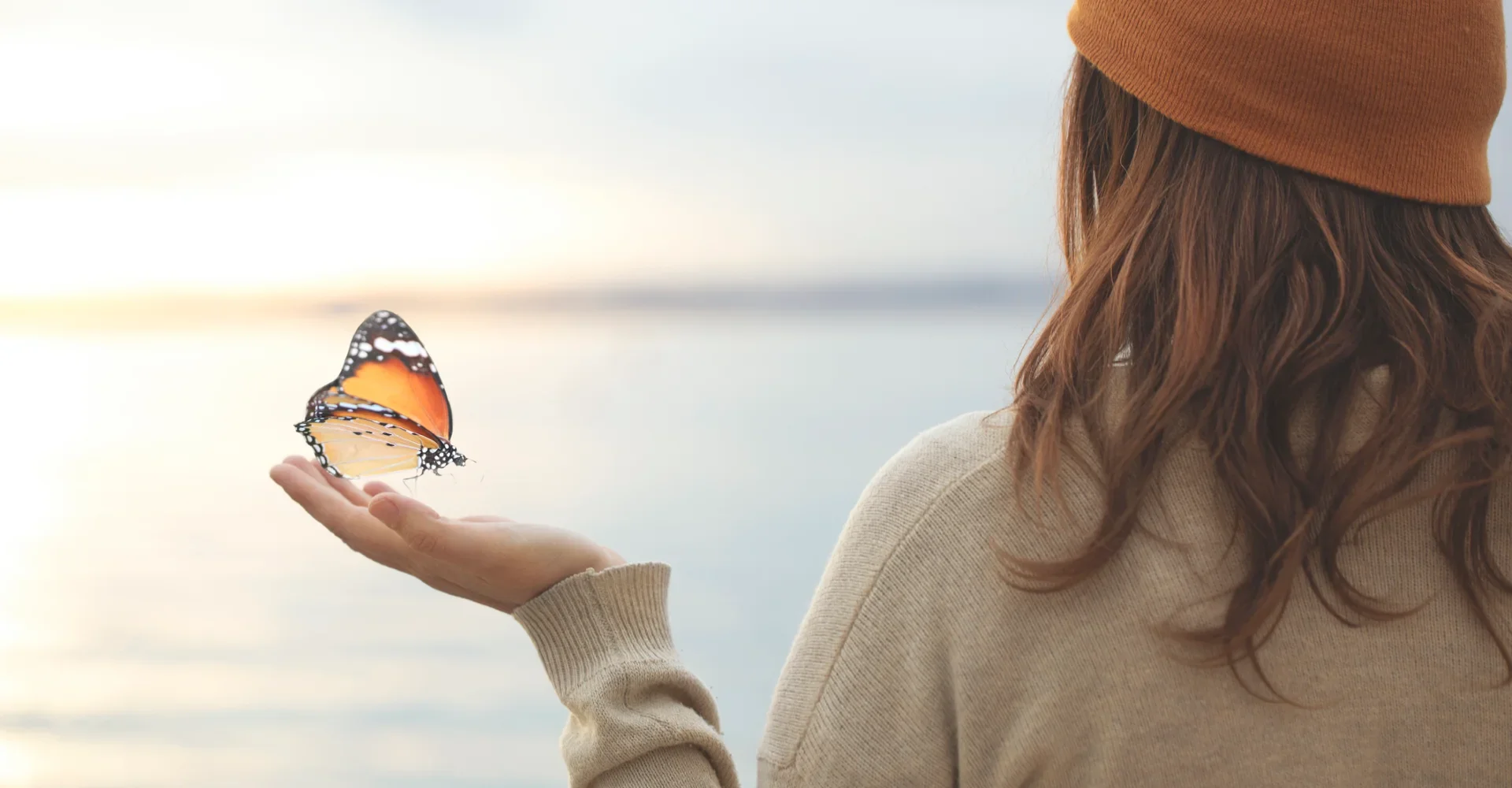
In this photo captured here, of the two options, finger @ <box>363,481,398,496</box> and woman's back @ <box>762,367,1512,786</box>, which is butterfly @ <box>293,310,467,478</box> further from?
woman's back @ <box>762,367,1512,786</box>

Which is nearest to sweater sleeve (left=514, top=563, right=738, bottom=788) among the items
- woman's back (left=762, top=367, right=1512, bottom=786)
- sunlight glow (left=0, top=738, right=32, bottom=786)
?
woman's back (left=762, top=367, right=1512, bottom=786)

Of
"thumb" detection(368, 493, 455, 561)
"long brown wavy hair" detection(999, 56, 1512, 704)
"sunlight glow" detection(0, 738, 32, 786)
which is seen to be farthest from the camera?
"sunlight glow" detection(0, 738, 32, 786)

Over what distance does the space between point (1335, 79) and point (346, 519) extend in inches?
24.3

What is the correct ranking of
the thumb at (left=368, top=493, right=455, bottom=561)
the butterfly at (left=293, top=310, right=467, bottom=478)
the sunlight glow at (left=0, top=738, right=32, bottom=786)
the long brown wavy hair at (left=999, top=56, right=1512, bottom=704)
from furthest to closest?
the sunlight glow at (left=0, top=738, right=32, bottom=786) < the butterfly at (left=293, top=310, right=467, bottom=478) < the thumb at (left=368, top=493, right=455, bottom=561) < the long brown wavy hair at (left=999, top=56, right=1512, bottom=704)

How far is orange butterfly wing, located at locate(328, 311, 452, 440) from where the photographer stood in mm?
929

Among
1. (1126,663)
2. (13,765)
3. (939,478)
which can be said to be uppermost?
(13,765)

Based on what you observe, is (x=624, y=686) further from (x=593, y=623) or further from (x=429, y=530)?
(x=429, y=530)

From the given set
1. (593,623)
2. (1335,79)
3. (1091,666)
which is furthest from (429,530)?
(1335,79)

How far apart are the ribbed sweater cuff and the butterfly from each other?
19cm

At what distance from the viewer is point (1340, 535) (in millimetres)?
605

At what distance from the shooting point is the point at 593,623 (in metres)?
0.76

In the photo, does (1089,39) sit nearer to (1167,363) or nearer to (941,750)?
(1167,363)

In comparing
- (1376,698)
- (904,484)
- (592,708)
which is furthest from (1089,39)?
(592,708)

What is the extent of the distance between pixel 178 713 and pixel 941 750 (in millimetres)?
2172
